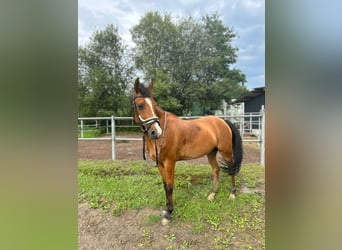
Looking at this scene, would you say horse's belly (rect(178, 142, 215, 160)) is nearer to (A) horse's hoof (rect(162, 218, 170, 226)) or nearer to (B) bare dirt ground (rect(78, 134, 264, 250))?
(B) bare dirt ground (rect(78, 134, 264, 250))

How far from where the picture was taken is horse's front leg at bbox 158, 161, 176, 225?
100 centimetres

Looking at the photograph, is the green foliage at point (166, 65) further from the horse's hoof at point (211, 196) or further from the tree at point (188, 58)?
the horse's hoof at point (211, 196)

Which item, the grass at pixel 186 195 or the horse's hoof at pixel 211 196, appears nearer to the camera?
the grass at pixel 186 195

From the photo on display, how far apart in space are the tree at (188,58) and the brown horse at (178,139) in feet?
0.30

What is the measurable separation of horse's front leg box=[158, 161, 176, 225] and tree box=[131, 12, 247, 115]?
11.8 inches

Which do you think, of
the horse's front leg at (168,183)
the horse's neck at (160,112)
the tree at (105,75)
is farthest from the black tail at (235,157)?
the tree at (105,75)

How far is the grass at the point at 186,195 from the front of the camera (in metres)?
0.97
